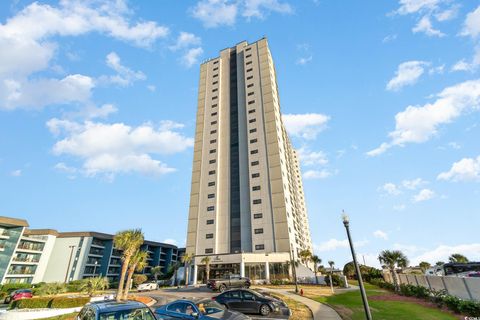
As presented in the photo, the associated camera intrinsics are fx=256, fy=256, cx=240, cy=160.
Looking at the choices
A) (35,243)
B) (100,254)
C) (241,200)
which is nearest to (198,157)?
(241,200)

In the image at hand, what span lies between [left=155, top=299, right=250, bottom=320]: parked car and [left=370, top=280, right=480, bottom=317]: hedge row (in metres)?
15.8

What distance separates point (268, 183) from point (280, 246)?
14.8 metres

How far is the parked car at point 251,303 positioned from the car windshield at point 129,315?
29.5 feet

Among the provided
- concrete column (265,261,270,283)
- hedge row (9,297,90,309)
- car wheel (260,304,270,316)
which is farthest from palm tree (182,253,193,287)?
car wheel (260,304,270,316)

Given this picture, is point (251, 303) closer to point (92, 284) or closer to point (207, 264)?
point (92, 284)

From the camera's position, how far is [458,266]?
36.2 meters

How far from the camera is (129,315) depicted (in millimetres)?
8812

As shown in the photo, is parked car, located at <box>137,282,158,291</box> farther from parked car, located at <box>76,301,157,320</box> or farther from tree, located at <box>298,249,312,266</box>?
parked car, located at <box>76,301,157,320</box>

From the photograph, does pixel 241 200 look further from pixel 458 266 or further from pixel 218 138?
pixel 458 266

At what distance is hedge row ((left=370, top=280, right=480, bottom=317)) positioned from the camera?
1683cm

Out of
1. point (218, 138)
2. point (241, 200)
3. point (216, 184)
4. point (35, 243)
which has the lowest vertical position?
point (35, 243)

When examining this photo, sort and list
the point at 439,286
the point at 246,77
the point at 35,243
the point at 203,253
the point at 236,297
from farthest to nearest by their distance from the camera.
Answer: the point at 246,77, the point at 35,243, the point at 203,253, the point at 439,286, the point at 236,297

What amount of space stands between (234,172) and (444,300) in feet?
167

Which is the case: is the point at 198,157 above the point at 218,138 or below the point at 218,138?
below
